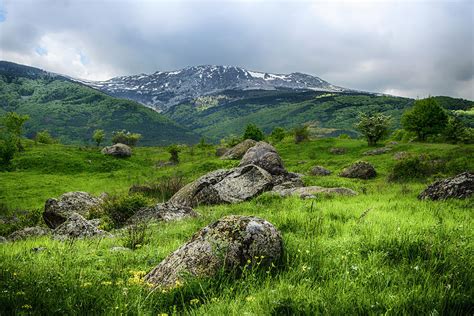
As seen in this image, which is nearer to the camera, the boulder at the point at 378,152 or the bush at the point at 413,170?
the bush at the point at 413,170

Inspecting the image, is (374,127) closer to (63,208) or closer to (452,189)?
(452,189)

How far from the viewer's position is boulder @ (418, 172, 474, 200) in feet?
48.1

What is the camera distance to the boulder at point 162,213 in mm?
16484

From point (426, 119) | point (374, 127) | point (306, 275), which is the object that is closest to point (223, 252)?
point (306, 275)

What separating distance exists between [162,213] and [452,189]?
13321 mm

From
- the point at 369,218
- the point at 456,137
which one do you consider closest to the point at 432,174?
the point at 369,218

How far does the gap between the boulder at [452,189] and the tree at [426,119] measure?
5836 cm

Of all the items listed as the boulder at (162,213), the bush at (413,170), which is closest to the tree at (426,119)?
the bush at (413,170)

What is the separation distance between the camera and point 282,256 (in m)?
6.82

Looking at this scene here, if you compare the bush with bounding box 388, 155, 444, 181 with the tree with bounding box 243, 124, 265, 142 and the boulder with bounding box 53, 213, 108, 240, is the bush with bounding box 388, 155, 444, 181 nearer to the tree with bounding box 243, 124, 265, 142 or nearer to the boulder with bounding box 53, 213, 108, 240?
the boulder with bounding box 53, 213, 108, 240

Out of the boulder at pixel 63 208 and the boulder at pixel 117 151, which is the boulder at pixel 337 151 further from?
the boulder at pixel 63 208

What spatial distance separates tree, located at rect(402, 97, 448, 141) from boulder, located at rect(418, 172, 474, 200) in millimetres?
58363

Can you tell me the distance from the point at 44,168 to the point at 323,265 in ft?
221

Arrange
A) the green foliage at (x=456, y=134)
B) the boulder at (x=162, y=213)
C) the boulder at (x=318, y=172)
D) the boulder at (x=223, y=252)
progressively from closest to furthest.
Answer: the boulder at (x=223, y=252)
the boulder at (x=162, y=213)
the boulder at (x=318, y=172)
the green foliage at (x=456, y=134)
